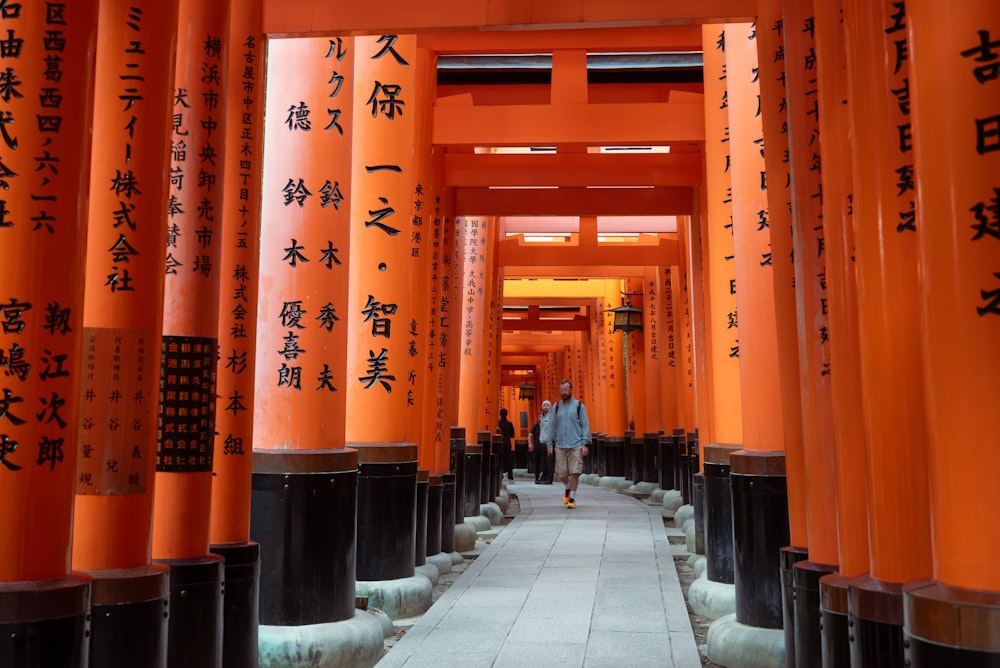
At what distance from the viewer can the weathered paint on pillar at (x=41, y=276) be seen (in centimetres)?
253

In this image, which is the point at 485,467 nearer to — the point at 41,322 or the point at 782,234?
the point at 782,234

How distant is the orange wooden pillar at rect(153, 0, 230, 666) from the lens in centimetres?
367

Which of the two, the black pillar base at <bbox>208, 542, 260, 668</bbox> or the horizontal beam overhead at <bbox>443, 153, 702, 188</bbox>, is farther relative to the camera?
the horizontal beam overhead at <bbox>443, 153, 702, 188</bbox>

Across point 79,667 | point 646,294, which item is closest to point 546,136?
point 79,667

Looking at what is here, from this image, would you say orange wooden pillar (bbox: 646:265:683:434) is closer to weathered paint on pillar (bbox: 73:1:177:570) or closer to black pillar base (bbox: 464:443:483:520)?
black pillar base (bbox: 464:443:483:520)

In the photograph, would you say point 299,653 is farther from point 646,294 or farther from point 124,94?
point 646,294

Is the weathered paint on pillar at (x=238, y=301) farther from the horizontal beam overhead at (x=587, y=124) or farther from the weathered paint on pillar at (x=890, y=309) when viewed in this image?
the horizontal beam overhead at (x=587, y=124)

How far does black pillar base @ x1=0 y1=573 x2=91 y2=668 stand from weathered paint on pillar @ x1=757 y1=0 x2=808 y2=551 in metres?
2.61

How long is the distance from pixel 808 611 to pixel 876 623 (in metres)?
0.84

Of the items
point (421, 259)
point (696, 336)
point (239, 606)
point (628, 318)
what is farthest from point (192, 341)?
point (628, 318)

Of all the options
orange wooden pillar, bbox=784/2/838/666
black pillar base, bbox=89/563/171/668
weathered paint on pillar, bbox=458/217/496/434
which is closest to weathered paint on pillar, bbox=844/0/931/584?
orange wooden pillar, bbox=784/2/838/666

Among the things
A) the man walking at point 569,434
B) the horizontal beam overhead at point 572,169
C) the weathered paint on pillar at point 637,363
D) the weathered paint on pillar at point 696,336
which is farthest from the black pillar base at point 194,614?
the weathered paint on pillar at point 637,363

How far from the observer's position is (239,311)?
438 centimetres

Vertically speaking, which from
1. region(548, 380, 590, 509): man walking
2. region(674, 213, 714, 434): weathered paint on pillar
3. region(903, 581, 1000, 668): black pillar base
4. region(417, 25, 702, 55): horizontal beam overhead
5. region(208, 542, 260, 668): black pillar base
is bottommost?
region(208, 542, 260, 668): black pillar base
